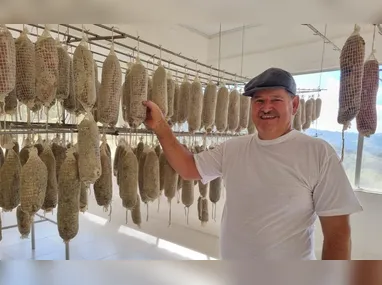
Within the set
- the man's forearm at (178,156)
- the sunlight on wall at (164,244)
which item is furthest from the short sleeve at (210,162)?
the sunlight on wall at (164,244)

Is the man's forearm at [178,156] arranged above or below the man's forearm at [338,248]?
above

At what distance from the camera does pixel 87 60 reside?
1021 millimetres

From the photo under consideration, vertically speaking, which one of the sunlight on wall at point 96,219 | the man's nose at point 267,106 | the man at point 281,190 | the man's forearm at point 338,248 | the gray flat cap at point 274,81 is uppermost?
the gray flat cap at point 274,81

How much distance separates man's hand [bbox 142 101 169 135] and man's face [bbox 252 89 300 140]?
41 centimetres

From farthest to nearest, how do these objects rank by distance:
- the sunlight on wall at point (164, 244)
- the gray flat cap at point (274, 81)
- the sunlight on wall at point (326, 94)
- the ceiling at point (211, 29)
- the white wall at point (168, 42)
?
the ceiling at point (211, 29) < the sunlight on wall at point (326, 94) < the sunlight on wall at point (164, 244) < the white wall at point (168, 42) < the gray flat cap at point (274, 81)

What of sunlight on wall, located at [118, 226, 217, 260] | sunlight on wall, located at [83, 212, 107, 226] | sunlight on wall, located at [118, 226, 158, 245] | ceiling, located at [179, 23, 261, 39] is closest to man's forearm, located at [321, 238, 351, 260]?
sunlight on wall, located at [118, 226, 217, 260]

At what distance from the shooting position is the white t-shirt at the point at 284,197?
40.9 inches

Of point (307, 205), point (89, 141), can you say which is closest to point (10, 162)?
point (89, 141)

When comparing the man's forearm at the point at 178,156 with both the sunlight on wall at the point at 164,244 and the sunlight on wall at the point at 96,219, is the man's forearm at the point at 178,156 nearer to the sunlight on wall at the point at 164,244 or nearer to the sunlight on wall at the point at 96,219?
the sunlight on wall at the point at 164,244

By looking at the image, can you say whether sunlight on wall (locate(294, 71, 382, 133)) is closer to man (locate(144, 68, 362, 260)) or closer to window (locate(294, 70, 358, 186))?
window (locate(294, 70, 358, 186))

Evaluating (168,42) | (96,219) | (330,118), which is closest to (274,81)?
(168,42)

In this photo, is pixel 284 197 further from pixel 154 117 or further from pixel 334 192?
pixel 154 117

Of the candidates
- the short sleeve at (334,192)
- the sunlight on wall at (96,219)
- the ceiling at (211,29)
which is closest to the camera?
the short sleeve at (334,192)

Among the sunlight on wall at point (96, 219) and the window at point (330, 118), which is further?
the sunlight on wall at point (96, 219)
